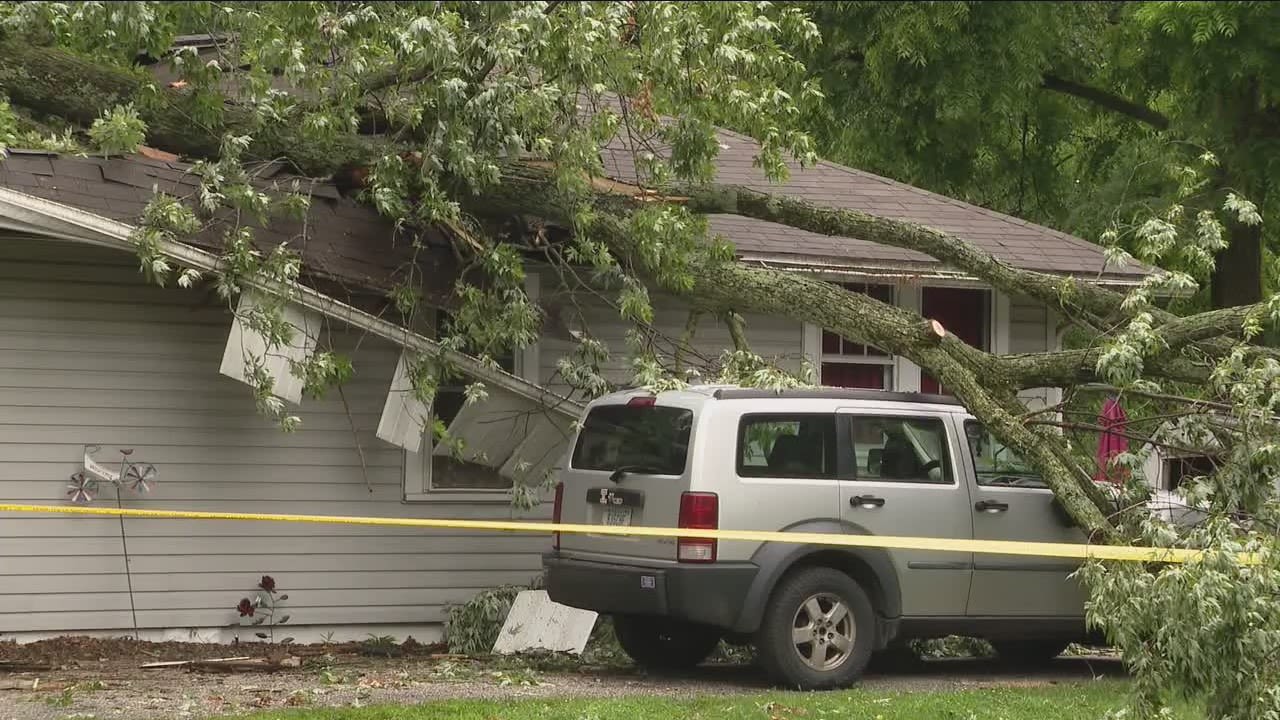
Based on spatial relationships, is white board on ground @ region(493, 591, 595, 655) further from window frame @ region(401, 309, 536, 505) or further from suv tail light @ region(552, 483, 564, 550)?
window frame @ region(401, 309, 536, 505)

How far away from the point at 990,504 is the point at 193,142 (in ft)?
20.3

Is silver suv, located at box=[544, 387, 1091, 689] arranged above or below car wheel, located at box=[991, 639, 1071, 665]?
above

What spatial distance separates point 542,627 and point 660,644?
1229mm

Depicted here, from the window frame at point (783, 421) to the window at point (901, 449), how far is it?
121mm

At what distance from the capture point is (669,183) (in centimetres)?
1202

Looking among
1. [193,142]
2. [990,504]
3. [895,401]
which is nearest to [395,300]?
[193,142]

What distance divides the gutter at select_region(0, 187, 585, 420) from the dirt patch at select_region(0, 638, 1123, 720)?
2216mm

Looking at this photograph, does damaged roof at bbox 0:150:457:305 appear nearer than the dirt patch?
No

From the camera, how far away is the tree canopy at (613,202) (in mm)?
8695

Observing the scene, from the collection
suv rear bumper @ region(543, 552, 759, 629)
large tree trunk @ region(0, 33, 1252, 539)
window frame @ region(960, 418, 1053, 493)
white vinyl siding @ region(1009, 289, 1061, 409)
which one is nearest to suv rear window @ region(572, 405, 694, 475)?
suv rear bumper @ region(543, 552, 759, 629)

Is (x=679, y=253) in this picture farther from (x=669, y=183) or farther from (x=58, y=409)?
(x=58, y=409)

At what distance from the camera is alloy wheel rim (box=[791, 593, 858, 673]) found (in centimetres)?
969

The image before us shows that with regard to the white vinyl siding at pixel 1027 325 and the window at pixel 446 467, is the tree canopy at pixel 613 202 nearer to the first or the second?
the window at pixel 446 467

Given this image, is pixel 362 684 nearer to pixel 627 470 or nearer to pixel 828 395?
pixel 627 470
